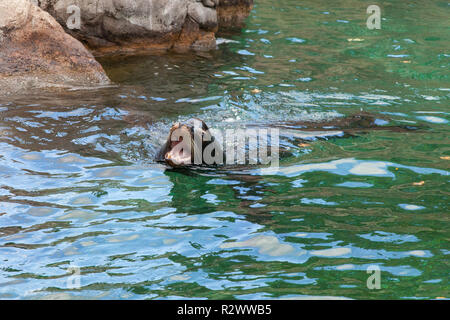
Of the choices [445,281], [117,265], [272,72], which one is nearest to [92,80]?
[272,72]

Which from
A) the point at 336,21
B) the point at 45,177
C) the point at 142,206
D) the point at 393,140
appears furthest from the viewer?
the point at 336,21

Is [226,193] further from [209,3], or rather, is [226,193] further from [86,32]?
[209,3]

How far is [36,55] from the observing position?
9320mm

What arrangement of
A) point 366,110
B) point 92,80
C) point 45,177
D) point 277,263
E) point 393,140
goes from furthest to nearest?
point 92,80, point 366,110, point 393,140, point 45,177, point 277,263

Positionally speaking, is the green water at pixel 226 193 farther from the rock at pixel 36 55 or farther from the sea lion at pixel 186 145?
the rock at pixel 36 55

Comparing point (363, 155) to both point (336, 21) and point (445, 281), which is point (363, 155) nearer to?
point (445, 281)

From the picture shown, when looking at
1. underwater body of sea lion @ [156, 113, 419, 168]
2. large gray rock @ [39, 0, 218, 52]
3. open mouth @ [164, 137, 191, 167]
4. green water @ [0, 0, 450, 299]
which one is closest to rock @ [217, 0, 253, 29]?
large gray rock @ [39, 0, 218, 52]

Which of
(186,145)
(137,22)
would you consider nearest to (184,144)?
(186,145)

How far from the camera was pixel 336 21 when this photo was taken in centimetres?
1520

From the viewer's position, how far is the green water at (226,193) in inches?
163

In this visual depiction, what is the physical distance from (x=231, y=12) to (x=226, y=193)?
10.2 m

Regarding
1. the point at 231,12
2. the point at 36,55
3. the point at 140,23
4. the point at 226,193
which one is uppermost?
the point at 231,12

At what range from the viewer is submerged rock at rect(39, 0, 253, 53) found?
11180 millimetres

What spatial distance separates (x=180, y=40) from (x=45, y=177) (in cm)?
718
